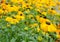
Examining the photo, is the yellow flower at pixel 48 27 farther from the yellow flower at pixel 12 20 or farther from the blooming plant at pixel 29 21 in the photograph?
the yellow flower at pixel 12 20

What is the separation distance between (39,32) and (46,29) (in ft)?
0.58

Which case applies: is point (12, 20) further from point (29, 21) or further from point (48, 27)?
point (48, 27)

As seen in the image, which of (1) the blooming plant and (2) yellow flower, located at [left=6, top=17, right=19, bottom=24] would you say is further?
(2) yellow flower, located at [left=6, top=17, right=19, bottom=24]

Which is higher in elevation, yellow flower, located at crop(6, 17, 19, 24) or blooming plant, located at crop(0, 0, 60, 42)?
yellow flower, located at crop(6, 17, 19, 24)

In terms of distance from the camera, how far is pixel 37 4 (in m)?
5.88

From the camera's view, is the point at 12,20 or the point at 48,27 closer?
the point at 48,27

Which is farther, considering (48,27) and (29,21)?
(29,21)

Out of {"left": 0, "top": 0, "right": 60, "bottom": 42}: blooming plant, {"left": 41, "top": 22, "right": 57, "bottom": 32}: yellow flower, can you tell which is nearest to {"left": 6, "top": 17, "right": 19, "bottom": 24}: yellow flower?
{"left": 0, "top": 0, "right": 60, "bottom": 42}: blooming plant

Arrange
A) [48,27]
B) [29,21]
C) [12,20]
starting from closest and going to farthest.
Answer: [48,27] < [12,20] < [29,21]

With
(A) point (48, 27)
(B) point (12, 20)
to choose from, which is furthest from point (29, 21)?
(A) point (48, 27)

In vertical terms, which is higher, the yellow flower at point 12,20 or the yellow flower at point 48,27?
the yellow flower at point 12,20

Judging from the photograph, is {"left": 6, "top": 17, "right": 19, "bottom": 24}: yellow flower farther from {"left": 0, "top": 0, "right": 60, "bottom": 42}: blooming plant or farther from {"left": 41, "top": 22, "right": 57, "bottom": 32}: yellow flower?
{"left": 41, "top": 22, "right": 57, "bottom": 32}: yellow flower

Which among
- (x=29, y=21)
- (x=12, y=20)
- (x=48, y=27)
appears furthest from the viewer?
(x=29, y=21)

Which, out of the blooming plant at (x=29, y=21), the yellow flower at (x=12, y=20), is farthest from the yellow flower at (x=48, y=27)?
the yellow flower at (x=12, y=20)
